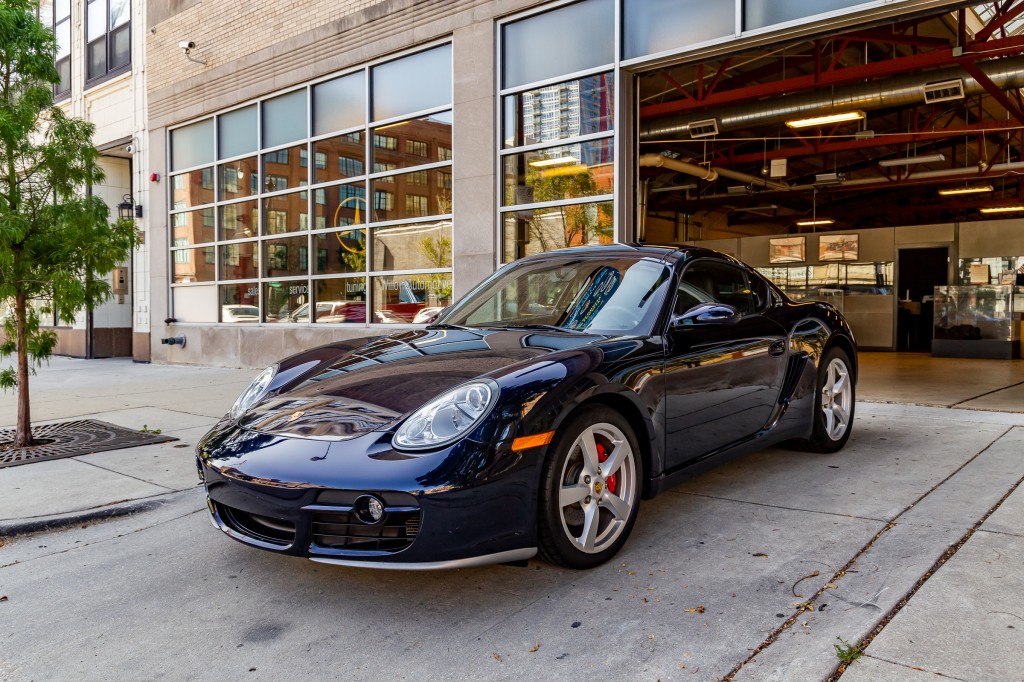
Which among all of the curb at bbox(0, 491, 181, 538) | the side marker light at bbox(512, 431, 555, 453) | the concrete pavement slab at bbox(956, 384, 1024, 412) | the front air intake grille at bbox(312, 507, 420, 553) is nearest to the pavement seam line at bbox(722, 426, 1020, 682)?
the side marker light at bbox(512, 431, 555, 453)

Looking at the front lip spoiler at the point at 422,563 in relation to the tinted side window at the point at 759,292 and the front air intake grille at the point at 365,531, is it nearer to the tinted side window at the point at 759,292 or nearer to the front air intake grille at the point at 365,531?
the front air intake grille at the point at 365,531

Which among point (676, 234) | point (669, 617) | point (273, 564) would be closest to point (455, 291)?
point (273, 564)

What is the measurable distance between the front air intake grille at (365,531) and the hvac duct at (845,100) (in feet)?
39.4

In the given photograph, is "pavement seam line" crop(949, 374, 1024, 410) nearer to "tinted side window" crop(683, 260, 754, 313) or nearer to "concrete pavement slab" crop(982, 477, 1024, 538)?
"concrete pavement slab" crop(982, 477, 1024, 538)

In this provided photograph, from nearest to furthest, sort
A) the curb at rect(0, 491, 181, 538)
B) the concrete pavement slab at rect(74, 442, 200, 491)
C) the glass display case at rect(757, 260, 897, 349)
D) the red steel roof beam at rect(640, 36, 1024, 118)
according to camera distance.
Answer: the curb at rect(0, 491, 181, 538) < the concrete pavement slab at rect(74, 442, 200, 491) < the red steel roof beam at rect(640, 36, 1024, 118) < the glass display case at rect(757, 260, 897, 349)

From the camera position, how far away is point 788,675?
7.30ft

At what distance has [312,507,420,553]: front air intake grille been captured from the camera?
2572mm

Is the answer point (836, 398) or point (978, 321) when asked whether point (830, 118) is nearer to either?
point (978, 321)

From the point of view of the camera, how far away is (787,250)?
19.8m

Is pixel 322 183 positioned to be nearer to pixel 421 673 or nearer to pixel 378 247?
pixel 378 247

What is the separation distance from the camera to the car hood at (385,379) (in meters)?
2.85

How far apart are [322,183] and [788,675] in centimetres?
1078

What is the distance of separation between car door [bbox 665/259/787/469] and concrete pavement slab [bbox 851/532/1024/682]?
3.84 feet

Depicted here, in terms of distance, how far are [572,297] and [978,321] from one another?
14797 mm
